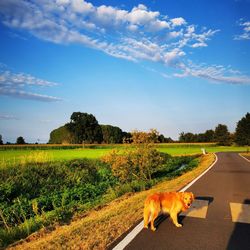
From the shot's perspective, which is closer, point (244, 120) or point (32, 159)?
point (32, 159)

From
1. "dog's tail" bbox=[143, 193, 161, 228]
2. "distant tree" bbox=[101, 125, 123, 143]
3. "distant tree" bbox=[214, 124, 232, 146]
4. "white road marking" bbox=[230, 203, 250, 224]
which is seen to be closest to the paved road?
"white road marking" bbox=[230, 203, 250, 224]

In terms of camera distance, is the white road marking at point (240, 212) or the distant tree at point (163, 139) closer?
the white road marking at point (240, 212)

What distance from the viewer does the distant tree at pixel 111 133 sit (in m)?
145

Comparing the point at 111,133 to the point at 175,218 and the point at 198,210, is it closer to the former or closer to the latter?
the point at 198,210

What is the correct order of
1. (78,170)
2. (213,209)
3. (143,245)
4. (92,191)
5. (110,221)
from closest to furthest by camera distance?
(143,245) < (110,221) < (213,209) < (92,191) < (78,170)

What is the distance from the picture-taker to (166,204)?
23.2 ft

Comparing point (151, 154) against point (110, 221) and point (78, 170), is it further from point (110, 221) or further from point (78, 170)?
point (110, 221)

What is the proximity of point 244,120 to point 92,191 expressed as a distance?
11030 centimetres

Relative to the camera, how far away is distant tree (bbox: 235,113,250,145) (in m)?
114

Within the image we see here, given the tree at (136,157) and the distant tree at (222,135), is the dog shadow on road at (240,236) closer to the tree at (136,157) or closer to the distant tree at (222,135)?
the tree at (136,157)

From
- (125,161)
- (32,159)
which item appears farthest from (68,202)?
(32,159)

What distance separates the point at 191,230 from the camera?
22.5ft

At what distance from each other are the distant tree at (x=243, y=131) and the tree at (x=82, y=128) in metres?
54.8

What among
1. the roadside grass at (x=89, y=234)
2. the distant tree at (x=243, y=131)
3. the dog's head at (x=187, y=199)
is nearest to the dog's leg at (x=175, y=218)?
the dog's head at (x=187, y=199)
